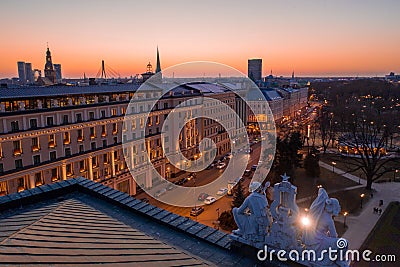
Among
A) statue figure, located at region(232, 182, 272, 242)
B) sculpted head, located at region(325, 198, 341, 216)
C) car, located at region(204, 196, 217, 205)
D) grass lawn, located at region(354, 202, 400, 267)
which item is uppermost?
sculpted head, located at region(325, 198, 341, 216)

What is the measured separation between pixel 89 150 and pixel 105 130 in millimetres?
4378

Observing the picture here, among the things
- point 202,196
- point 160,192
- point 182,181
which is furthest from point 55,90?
point 182,181

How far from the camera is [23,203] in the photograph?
18594mm

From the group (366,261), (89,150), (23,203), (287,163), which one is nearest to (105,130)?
(89,150)

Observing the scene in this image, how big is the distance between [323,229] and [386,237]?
3247cm

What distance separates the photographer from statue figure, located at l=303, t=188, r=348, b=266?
36.3ft

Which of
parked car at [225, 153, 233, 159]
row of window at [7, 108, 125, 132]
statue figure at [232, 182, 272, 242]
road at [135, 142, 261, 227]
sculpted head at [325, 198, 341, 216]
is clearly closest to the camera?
sculpted head at [325, 198, 341, 216]

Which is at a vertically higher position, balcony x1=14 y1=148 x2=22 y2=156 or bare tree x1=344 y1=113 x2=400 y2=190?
balcony x1=14 y1=148 x2=22 y2=156

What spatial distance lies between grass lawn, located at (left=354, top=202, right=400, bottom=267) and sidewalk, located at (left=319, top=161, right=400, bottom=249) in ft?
2.22

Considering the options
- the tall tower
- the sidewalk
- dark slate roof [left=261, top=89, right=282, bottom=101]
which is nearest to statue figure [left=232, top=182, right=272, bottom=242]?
the sidewalk

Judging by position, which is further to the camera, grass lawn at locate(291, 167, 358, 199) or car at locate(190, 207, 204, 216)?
grass lawn at locate(291, 167, 358, 199)

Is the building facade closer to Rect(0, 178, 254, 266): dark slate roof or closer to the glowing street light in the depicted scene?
Rect(0, 178, 254, 266): dark slate roof

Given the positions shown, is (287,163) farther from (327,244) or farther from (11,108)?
(327,244)

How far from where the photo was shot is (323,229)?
11484 millimetres
